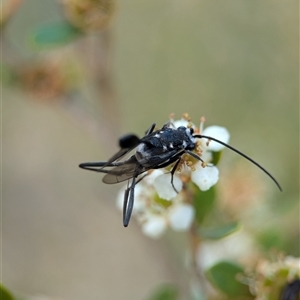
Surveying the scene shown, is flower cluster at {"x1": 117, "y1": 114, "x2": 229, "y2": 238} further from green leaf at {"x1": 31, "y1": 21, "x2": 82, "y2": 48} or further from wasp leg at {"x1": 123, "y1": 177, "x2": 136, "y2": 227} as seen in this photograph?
green leaf at {"x1": 31, "y1": 21, "x2": 82, "y2": 48}

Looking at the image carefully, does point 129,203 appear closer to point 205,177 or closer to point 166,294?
point 205,177

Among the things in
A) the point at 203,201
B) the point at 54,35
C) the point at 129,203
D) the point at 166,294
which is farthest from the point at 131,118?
the point at 129,203

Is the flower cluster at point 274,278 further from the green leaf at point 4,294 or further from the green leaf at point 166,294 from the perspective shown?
the green leaf at point 4,294

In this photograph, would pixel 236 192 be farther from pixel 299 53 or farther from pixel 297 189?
pixel 299 53

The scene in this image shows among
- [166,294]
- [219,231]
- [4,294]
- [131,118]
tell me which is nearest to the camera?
[4,294]

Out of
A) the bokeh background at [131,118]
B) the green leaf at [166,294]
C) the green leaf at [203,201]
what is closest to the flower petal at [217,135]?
the green leaf at [203,201]

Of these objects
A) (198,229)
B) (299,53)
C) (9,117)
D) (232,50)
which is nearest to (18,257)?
(9,117)

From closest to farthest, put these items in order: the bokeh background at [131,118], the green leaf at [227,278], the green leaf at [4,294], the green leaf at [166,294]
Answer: the green leaf at [4,294]
the green leaf at [227,278]
the green leaf at [166,294]
the bokeh background at [131,118]
